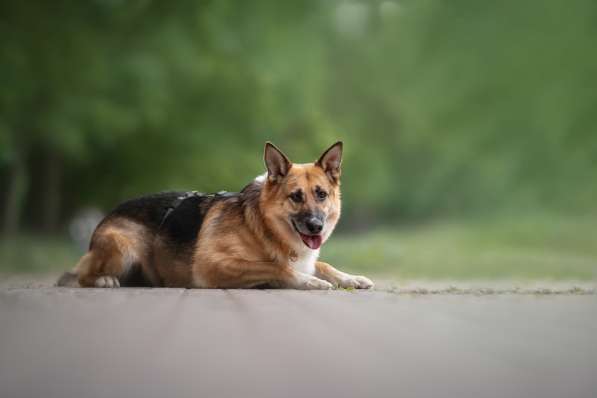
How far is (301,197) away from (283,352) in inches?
118

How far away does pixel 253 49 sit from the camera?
71.6 ft

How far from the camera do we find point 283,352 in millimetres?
3238

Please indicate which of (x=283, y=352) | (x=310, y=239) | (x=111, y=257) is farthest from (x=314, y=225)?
(x=283, y=352)

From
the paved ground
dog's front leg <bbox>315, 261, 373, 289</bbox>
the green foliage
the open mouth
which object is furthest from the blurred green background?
the paved ground

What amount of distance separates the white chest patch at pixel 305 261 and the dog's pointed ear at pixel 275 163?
651mm

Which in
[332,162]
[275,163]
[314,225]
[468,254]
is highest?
[468,254]

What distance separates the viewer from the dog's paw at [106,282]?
648 cm

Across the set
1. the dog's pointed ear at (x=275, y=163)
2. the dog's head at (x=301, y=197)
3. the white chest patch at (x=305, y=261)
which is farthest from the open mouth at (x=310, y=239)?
the dog's pointed ear at (x=275, y=163)

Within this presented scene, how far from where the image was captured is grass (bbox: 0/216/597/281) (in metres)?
13.1

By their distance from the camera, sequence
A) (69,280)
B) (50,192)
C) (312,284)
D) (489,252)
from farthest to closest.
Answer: (50,192)
(489,252)
(69,280)
(312,284)

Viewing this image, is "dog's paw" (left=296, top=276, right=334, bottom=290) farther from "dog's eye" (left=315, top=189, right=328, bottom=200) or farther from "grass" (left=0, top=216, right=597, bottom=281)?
"grass" (left=0, top=216, right=597, bottom=281)

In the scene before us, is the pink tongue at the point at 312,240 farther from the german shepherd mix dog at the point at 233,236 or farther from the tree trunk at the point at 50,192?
the tree trunk at the point at 50,192

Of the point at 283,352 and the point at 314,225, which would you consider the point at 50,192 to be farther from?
the point at 283,352

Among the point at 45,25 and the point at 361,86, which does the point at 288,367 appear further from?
the point at 361,86
